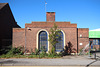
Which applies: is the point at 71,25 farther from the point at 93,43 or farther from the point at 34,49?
the point at 93,43

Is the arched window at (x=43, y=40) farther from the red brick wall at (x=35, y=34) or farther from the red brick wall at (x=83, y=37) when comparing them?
the red brick wall at (x=83, y=37)

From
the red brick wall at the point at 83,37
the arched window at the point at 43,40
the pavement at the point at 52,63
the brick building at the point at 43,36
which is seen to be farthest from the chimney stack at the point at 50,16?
the pavement at the point at 52,63

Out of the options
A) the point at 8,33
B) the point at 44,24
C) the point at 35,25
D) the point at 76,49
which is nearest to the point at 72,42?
the point at 76,49

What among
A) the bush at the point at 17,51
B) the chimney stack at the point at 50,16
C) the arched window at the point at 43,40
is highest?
the chimney stack at the point at 50,16

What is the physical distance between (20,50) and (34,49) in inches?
96.8

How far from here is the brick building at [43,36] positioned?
50.9 feet

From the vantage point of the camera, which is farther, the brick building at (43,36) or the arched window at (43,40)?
the arched window at (43,40)

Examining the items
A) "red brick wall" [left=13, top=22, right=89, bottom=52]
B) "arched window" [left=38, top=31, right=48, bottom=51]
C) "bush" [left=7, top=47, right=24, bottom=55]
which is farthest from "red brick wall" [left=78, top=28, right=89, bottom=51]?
"bush" [left=7, top=47, right=24, bottom=55]

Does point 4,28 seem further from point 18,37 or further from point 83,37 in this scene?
point 83,37

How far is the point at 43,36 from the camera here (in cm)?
1591

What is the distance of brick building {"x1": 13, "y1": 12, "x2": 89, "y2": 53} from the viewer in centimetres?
1552

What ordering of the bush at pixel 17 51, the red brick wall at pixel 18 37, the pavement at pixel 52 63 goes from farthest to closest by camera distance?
1. the red brick wall at pixel 18 37
2. the bush at pixel 17 51
3. the pavement at pixel 52 63

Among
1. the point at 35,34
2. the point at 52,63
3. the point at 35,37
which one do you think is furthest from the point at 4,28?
the point at 52,63

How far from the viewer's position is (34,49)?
15.5 m
